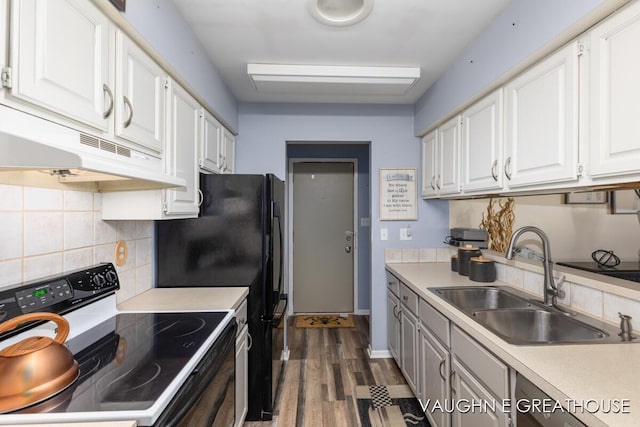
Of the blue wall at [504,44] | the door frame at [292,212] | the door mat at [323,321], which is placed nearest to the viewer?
the blue wall at [504,44]

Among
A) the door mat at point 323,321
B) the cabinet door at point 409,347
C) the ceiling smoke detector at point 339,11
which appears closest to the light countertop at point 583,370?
the cabinet door at point 409,347

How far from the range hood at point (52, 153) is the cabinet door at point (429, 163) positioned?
2.03 meters

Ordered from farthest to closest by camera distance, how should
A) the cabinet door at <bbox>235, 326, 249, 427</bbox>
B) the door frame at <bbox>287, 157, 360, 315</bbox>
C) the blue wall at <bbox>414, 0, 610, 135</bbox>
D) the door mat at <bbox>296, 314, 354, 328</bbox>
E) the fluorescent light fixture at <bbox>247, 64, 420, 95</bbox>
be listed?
the door frame at <bbox>287, 157, 360, 315</bbox> → the door mat at <bbox>296, 314, 354, 328</bbox> → the fluorescent light fixture at <bbox>247, 64, 420, 95</bbox> → the cabinet door at <bbox>235, 326, 249, 427</bbox> → the blue wall at <bbox>414, 0, 610, 135</bbox>

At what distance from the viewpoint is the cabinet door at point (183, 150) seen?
5.07 ft

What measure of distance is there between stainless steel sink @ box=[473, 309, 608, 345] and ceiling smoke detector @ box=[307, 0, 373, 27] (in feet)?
5.27

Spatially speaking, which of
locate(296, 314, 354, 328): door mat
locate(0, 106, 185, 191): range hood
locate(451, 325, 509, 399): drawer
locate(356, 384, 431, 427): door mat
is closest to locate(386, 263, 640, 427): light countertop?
locate(451, 325, 509, 399): drawer

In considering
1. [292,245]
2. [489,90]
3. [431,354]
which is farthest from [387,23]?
[292,245]

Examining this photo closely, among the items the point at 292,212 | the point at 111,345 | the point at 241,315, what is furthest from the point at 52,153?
the point at 292,212

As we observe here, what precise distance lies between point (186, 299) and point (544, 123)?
1.98 m

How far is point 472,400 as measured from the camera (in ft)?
4.27

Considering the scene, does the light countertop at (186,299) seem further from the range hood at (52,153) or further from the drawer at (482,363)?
the drawer at (482,363)

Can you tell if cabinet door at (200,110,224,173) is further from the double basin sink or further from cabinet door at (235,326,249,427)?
the double basin sink

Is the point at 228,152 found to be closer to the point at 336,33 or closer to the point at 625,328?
the point at 336,33

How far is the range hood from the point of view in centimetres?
64
